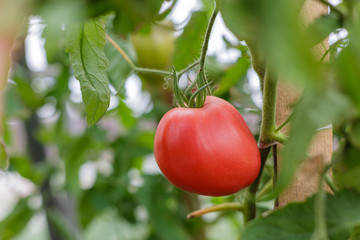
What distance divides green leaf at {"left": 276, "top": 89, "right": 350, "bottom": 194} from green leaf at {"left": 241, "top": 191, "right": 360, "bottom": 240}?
0.10 m

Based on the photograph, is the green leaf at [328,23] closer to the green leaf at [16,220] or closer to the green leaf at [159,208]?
the green leaf at [159,208]

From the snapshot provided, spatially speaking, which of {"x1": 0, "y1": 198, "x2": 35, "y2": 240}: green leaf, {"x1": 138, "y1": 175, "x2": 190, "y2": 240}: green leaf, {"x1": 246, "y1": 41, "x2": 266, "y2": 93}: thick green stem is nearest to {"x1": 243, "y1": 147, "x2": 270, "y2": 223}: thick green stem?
{"x1": 246, "y1": 41, "x2": 266, "y2": 93}: thick green stem

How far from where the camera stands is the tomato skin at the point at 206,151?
29 centimetres

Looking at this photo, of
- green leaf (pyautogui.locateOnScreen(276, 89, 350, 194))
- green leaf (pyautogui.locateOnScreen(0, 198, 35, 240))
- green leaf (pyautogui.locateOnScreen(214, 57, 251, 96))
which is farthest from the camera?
green leaf (pyautogui.locateOnScreen(0, 198, 35, 240))

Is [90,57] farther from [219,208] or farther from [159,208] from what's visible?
[159,208]

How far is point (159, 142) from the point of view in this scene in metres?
0.31

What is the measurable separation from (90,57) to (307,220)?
7.0 inches

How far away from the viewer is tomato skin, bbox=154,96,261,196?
11.6 inches

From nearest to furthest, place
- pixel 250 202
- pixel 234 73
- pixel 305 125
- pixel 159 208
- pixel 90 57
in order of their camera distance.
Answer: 1. pixel 305 125
2. pixel 90 57
3. pixel 250 202
4. pixel 234 73
5. pixel 159 208

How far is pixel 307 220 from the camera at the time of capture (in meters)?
0.24

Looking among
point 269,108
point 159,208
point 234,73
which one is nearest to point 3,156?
point 269,108

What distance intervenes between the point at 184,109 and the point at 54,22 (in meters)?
0.20

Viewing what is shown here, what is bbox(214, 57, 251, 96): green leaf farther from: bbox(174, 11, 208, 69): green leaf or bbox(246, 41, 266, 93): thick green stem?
bbox(246, 41, 266, 93): thick green stem

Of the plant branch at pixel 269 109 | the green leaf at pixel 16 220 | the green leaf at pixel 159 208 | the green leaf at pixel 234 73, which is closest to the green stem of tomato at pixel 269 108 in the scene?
the plant branch at pixel 269 109
